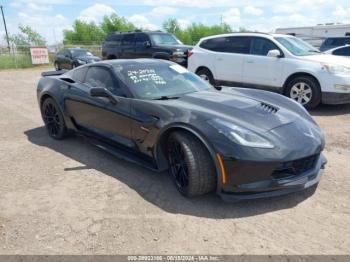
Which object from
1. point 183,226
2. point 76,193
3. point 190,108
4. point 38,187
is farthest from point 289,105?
point 38,187

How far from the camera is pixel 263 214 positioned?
10.1 ft

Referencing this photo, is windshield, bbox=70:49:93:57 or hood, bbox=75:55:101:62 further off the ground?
windshield, bbox=70:49:93:57

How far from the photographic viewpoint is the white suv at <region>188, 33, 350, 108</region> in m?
6.83

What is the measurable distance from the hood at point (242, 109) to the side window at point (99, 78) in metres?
1.11

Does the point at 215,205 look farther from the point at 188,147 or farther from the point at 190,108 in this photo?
the point at 190,108

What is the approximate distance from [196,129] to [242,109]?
0.68 metres

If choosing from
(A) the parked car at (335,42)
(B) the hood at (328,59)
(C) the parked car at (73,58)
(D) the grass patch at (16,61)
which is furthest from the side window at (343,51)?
(D) the grass patch at (16,61)

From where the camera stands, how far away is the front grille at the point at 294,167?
9.84 ft

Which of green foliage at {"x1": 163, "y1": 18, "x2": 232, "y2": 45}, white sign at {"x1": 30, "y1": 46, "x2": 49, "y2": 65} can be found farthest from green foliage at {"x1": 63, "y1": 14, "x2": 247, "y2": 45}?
white sign at {"x1": 30, "y1": 46, "x2": 49, "y2": 65}

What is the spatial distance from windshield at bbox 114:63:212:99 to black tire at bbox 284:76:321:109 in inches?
138

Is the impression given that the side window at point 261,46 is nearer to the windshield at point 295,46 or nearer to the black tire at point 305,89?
the windshield at point 295,46

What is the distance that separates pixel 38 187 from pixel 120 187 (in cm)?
99

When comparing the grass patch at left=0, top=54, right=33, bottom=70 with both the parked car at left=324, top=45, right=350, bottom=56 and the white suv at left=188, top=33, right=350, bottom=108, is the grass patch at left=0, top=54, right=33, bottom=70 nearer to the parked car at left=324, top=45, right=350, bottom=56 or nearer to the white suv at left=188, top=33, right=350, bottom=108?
the white suv at left=188, top=33, right=350, bottom=108

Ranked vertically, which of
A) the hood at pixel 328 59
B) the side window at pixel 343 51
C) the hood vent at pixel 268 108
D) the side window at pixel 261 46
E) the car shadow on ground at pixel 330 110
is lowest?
the car shadow on ground at pixel 330 110
